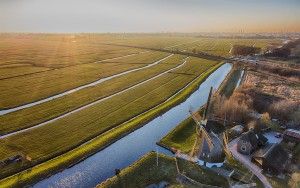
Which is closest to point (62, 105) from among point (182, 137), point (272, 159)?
point (182, 137)

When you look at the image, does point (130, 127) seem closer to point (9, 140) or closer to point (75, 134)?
point (75, 134)

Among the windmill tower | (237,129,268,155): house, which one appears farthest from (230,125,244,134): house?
the windmill tower

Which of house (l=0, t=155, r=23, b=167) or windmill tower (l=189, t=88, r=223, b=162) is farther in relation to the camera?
windmill tower (l=189, t=88, r=223, b=162)

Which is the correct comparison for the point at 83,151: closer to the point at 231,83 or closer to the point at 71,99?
the point at 71,99

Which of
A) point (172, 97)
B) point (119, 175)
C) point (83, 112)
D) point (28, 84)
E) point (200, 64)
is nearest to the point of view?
point (119, 175)

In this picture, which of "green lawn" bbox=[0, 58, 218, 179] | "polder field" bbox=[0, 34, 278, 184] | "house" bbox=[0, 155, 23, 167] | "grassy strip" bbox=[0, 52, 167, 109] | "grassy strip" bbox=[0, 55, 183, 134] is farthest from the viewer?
"grassy strip" bbox=[0, 52, 167, 109]

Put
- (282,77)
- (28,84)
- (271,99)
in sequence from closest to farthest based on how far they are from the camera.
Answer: (271,99) < (28,84) < (282,77)

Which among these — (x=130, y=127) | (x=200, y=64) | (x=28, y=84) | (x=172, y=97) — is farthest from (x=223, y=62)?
(x=130, y=127)

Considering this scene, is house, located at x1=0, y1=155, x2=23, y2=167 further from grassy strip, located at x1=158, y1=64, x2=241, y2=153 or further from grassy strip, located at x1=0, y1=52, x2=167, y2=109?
grassy strip, located at x1=0, y1=52, x2=167, y2=109
